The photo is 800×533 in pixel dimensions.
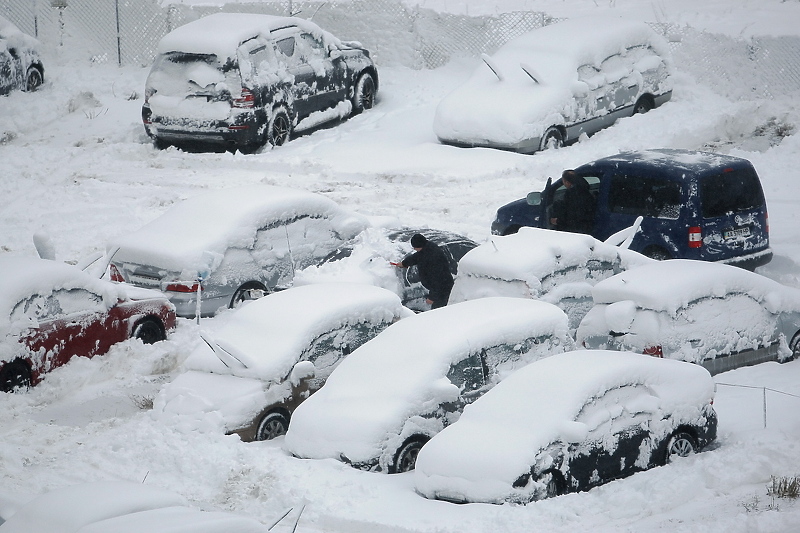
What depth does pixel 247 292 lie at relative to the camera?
43.0 feet

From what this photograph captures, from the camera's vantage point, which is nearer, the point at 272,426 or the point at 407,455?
the point at 407,455

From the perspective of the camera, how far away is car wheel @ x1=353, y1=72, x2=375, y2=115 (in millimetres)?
21672

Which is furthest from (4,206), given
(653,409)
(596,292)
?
(653,409)

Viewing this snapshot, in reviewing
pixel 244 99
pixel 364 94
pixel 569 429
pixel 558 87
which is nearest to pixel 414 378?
pixel 569 429

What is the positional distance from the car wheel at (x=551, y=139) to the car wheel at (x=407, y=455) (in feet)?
32.8

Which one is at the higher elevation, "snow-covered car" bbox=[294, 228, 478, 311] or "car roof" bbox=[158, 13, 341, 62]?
"car roof" bbox=[158, 13, 341, 62]

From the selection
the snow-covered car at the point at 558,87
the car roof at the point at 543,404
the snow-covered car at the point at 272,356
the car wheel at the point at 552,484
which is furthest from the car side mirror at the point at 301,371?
the snow-covered car at the point at 558,87

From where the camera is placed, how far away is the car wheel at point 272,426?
9922mm

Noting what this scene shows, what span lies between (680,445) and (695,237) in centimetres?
460

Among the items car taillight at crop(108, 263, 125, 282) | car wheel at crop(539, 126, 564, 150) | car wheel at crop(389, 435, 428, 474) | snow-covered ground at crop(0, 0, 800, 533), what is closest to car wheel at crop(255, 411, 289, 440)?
snow-covered ground at crop(0, 0, 800, 533)

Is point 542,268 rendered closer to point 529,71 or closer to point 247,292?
point 247,292

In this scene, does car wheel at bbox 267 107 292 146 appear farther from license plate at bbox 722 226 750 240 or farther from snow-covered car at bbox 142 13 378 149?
license plate at bbox 722 226 750 240

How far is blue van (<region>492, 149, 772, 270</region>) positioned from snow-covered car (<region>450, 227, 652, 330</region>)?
1094mm

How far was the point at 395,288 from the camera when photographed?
42.0 ft
